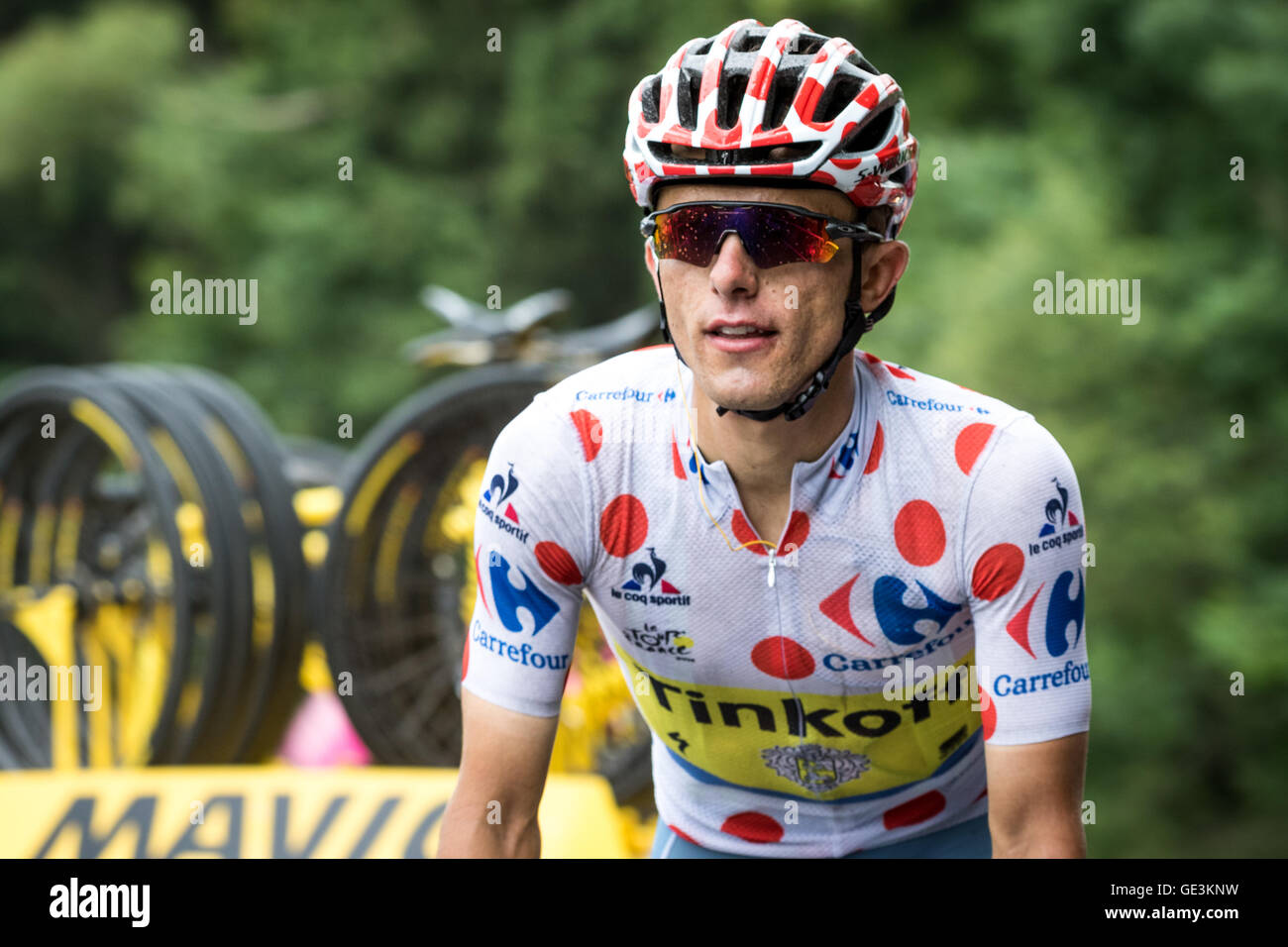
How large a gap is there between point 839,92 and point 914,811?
1198 millimetres

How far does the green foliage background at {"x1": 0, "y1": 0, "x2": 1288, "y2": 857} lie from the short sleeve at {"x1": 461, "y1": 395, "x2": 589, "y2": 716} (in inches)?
349

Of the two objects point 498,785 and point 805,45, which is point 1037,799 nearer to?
point 498,785

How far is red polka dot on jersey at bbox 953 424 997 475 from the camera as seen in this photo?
7.14 feet

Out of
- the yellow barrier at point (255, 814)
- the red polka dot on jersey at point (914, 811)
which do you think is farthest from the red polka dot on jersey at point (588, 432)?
the yellow barrier at point (255, 814)

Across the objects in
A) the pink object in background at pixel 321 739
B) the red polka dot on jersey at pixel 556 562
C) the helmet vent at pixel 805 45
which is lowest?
the pink object in background at pixel 321 739

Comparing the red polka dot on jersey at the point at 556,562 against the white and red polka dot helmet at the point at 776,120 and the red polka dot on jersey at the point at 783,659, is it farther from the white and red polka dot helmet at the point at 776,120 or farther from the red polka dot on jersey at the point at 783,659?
the white and red polka dot helmet at the point at 776,120

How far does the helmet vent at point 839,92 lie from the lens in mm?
2295

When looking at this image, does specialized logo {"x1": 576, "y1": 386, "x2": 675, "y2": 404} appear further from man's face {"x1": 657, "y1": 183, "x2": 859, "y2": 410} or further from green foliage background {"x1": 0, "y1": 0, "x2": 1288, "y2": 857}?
green foliage background {"x1": 0, "y1": 0, "x2": 1288, "y2": 857}

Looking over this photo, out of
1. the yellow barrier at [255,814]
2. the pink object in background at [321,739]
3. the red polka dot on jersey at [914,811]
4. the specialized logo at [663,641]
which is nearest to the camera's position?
the specialized logo at [663,641]

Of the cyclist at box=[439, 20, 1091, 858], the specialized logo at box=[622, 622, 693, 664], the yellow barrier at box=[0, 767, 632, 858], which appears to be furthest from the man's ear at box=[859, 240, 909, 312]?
the yellow barrier at box=[0, 767, 632, 858]

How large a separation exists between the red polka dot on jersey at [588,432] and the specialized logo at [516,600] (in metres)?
0.21

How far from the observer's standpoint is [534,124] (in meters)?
18.0

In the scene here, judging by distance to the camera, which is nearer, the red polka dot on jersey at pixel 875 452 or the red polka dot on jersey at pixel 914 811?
the red polka dot on jersey at pixel 875 452

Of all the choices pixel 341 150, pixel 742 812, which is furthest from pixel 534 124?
pixel 742 812
